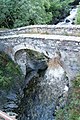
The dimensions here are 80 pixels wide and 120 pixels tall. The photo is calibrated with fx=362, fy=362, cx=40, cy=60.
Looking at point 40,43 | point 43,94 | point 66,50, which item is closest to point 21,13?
point 40,43

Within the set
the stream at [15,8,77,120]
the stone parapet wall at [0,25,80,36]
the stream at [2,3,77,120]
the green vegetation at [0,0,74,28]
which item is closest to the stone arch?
the stream at [2,3,77,120]

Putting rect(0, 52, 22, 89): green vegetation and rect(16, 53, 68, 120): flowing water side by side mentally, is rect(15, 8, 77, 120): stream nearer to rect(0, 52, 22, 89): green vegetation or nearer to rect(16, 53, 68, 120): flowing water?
rect(16, 53, 68, 120): flowing water

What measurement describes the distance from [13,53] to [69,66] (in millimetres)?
5934

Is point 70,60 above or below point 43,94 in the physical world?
above

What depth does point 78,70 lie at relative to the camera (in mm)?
20625

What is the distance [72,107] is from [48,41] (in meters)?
4.34

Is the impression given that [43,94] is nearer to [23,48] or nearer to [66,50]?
[23,48]

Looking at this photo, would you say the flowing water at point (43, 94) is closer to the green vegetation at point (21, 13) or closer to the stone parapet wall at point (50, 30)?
the stone parapet wall at point (50, 30)

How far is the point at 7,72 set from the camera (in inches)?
998

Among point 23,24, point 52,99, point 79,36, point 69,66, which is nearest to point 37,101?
point 52,99

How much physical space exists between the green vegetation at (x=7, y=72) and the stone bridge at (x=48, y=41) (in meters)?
0.46

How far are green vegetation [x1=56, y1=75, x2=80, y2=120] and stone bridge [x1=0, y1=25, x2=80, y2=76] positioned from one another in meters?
0.83

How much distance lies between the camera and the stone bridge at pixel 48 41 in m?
20.5

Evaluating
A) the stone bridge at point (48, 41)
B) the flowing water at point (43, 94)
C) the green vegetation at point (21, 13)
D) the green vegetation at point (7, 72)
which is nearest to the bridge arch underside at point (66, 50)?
the stone bridge at point (48, 41)
